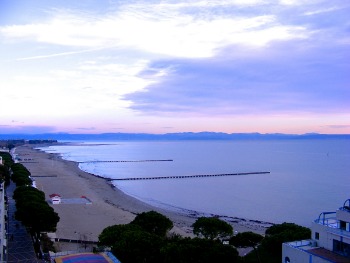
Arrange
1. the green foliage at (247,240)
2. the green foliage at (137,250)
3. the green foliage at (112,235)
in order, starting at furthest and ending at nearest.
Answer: the green foliage at (247,240), the green foliage at (112,235), the green foliage at (137,250)

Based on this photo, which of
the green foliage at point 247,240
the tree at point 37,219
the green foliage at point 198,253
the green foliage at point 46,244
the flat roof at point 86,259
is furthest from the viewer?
the tree at point 37,219

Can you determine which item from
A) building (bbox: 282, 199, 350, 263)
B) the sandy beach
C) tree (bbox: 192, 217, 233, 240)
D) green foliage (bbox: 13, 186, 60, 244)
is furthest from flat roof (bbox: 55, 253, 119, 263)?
the sandy beach

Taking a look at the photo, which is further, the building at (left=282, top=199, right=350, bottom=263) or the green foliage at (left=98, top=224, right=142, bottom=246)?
the green foliage at (left=98, top=224, right=142, bottom=246)

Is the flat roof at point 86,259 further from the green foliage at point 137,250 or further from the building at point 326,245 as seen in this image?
the building at point 326,245

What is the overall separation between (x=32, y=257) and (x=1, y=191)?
15.0 meters

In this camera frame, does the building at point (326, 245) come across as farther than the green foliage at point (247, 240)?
No

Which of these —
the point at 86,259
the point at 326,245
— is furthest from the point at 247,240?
the point at 86,259

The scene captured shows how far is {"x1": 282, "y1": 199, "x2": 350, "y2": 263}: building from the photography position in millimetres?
16000

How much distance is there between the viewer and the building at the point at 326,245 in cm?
1600

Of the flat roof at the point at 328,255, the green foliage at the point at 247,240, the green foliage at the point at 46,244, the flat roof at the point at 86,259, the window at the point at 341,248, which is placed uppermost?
the window at the point at 341,248

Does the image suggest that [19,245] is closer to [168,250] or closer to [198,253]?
[168,250]

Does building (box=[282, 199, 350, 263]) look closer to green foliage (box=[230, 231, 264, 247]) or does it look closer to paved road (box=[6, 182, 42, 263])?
green foliage (box=[230, 231, 264, 247])

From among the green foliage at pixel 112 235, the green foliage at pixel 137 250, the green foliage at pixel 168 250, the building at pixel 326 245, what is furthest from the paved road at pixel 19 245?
the building at pixel 326 245

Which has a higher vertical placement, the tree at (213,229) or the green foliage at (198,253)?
the green foliage at (198,253)
